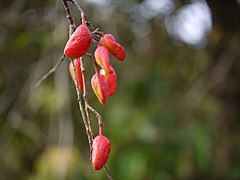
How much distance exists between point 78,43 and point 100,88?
0.09 metres

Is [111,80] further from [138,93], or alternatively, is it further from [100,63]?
[138,93]

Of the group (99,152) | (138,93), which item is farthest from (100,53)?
(138,93)

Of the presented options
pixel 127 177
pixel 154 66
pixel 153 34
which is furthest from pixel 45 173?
pixel 153 34

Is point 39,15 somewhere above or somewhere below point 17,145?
above

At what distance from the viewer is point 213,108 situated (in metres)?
2.38

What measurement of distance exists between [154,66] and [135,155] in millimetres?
415

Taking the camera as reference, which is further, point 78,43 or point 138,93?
point 138,93

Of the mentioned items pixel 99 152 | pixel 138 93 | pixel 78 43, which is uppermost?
pixel 78 43

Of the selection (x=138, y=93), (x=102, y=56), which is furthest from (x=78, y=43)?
(x=138, y=93)

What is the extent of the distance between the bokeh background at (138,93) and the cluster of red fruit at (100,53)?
1027 mm

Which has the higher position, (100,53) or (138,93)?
(100,53)

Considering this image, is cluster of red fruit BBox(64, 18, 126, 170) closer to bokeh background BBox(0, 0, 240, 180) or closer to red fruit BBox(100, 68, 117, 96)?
red fruit BBox(100, 68, 117, 96)

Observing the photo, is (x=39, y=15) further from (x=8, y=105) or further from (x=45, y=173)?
(x=45, y=173)

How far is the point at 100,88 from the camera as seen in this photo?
66cm
